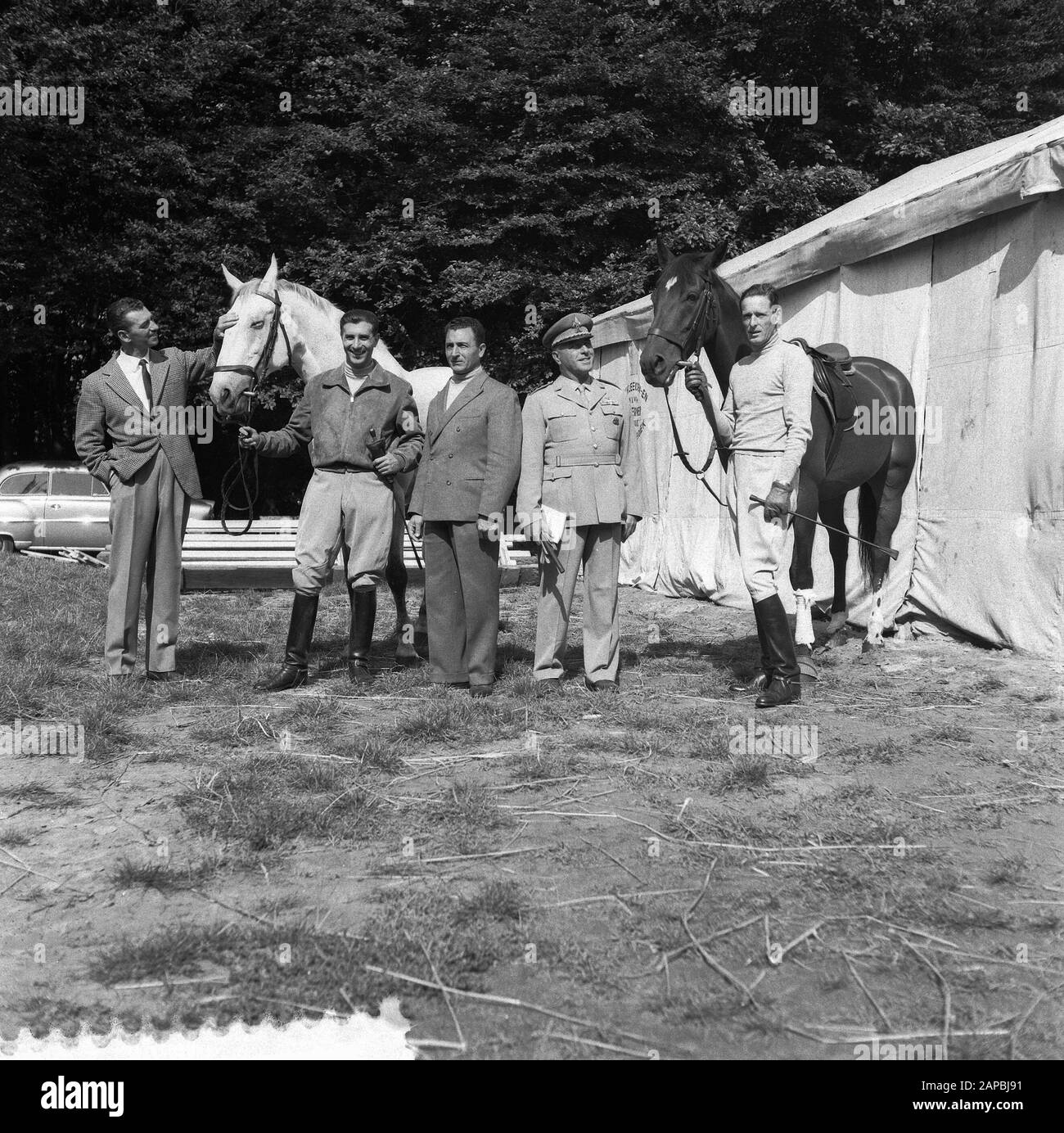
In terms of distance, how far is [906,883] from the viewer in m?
3.54

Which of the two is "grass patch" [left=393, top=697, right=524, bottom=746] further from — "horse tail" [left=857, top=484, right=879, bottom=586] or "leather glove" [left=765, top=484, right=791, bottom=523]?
"horse tail" [left=857, top=484, right=879, bottom=586]

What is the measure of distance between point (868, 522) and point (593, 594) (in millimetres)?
3368

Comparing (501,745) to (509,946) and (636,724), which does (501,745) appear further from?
(509,946)

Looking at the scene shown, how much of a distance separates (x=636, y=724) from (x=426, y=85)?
1713 centimetres

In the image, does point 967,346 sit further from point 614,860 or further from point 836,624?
point 614,860

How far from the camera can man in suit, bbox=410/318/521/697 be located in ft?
21.9

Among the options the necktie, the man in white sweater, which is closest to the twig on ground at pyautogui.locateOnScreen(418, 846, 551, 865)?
the man in white sweater

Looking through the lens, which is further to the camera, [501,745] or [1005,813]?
[501,745]

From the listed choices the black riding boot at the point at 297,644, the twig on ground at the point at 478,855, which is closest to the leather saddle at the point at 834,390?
the black riding boot at the point at 297,644

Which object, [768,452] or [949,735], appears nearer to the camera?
[949,735]

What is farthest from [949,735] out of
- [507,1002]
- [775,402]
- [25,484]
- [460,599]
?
[25,484]

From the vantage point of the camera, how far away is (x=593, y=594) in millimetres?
6668

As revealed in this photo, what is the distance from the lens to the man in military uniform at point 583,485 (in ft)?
21.6

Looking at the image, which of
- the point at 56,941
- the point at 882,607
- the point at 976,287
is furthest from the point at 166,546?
the point at 976,287
